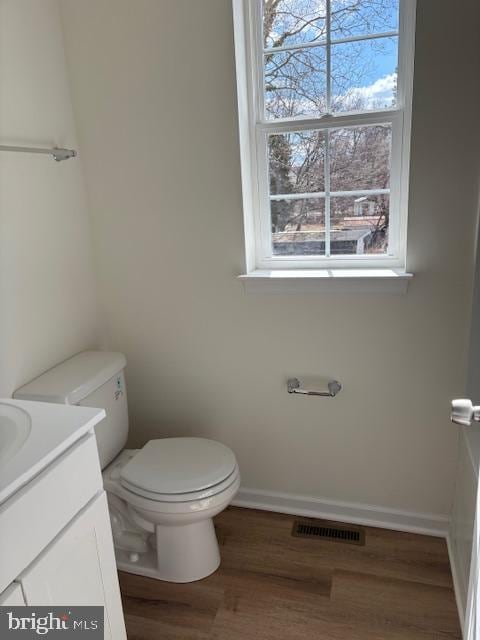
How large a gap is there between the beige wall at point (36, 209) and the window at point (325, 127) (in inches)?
27.8

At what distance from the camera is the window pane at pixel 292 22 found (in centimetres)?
175

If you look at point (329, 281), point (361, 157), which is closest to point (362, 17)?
point (361, 157)

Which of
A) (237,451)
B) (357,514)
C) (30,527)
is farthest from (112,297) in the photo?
(357,514)

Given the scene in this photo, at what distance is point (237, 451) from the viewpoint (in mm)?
2137

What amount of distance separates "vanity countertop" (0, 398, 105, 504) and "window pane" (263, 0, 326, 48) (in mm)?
1489

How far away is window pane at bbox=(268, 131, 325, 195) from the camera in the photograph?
186 cm

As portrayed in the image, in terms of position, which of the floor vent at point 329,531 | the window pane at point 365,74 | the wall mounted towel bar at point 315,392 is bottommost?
the floor vent at point 329,531

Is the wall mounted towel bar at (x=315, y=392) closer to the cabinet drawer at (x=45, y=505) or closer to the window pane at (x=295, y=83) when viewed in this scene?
the cabinet drawer at (x=45, y=505)

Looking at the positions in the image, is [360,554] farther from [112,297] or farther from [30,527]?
[112,297]

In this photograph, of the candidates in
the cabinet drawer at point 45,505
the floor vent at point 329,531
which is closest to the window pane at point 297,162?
the cabinet drawer at point 45,505

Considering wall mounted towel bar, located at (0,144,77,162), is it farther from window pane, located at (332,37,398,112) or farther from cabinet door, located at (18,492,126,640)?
cabinet door, located at (18,492,126,640)

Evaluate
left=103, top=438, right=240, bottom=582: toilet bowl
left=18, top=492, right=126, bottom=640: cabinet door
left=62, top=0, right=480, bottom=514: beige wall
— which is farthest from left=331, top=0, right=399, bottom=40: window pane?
left=18, top=492, right=126, bottom=640: cabinet door

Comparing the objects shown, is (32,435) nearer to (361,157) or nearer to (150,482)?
(150,482)

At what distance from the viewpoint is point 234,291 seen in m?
1.95
